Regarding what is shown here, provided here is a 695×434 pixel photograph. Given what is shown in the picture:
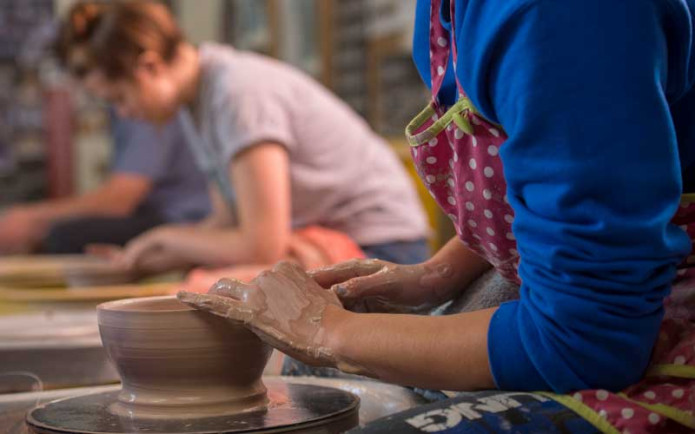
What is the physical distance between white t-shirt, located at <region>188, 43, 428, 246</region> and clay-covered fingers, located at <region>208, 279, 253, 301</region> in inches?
52.3

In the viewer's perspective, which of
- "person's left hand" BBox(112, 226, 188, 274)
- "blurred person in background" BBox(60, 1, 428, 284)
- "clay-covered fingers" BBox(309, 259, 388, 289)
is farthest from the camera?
"person's left hand" BBox(112, 226, 188, 274)

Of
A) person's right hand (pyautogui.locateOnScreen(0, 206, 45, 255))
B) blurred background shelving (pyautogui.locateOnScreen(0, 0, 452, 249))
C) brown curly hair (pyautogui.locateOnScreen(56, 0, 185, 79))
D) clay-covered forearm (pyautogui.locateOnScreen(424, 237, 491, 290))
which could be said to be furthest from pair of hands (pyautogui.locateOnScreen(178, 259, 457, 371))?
blurred background shelving (pyautogui.locateOnScreen(0, 0, 452, 249))

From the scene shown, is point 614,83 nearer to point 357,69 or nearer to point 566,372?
point 566,372

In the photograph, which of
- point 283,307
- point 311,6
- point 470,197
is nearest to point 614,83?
point 470,197

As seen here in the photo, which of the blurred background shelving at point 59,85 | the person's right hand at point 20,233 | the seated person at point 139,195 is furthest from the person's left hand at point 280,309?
the blurred background shelving at point 59,85

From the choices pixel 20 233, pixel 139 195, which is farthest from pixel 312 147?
pixel 20 233

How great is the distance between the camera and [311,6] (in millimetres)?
4727

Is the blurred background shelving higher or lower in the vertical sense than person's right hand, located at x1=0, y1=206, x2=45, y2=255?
higher

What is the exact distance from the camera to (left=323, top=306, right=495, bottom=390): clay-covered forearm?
80 cm

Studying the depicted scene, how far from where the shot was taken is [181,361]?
0.90 meters

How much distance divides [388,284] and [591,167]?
0.35 metres

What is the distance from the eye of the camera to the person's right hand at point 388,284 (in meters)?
1.01

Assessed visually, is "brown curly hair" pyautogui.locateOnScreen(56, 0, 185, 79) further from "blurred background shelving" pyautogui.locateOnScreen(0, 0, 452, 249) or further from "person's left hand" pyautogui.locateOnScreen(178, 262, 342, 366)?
"blurred background shelving" pyautogui.locateOnScreen(0, 0, 452, 249)

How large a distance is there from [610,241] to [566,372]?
11cm
